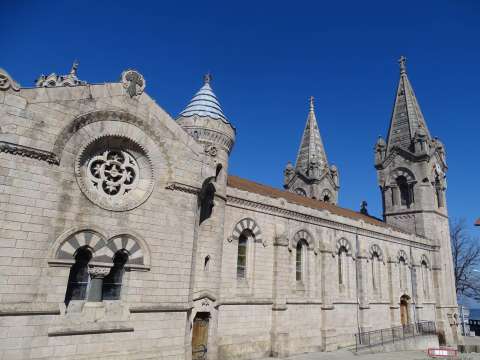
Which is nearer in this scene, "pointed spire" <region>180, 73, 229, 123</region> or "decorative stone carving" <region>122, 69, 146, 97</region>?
"decorative stone carving" <region>122, 69, 146, 97</region>

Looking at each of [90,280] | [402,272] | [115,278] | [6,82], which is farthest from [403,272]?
[6,82]

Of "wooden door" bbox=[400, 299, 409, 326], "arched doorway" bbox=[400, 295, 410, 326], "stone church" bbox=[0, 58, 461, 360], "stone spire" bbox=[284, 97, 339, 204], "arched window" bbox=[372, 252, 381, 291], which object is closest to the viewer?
"stone church" bbox=[0, 58, 461, 360]

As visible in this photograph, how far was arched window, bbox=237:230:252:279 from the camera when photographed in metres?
18.9

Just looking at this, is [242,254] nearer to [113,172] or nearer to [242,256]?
[242,256]

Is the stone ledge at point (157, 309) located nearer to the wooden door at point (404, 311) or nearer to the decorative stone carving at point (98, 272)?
the decorative stone carving at point (98, 272)

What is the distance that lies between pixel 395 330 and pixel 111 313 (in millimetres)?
22415

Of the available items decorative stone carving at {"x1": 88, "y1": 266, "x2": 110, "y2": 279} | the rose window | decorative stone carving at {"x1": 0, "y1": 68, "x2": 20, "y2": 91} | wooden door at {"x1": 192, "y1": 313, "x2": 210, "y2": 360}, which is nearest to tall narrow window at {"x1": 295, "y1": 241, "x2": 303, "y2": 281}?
wooden door at {"x1": 192, "y1": 313, "x2": 210, "y2": 360}

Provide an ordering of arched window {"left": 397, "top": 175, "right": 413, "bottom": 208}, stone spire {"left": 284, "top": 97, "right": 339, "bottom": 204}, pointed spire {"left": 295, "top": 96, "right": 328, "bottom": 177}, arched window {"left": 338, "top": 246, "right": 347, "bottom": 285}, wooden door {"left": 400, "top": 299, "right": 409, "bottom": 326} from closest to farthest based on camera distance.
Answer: arched window {"left": 338, "top": 246, "right": 347, "bottom": 285} < wooden door {"left": 400, "top": 299, "right": 409, "bottom": 326} < arched window {"left": 397, "top": 175, "right": 413, "bottom": 208} < stone spire {"left": 284, "top": 97, "right": 339, "bottom": 204} < pointed spire {"left": 295, "top": 96, "right": 328, "bottom": 177}

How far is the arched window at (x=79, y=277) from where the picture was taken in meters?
11.4

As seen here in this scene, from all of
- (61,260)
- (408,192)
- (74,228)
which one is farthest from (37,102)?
(408,192)

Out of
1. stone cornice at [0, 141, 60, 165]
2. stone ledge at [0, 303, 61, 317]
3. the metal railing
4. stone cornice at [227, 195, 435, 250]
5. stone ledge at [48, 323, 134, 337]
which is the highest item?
stone cornice at [227, 195, 435, 250]

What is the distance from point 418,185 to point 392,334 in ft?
54.7

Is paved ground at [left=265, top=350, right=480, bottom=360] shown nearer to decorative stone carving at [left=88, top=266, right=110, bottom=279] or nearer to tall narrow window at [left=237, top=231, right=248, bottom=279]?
tall narrow window at [left=237, top=231, right=248, bottom=279]

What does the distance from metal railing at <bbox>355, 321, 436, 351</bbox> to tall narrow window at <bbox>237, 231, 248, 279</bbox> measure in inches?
333
